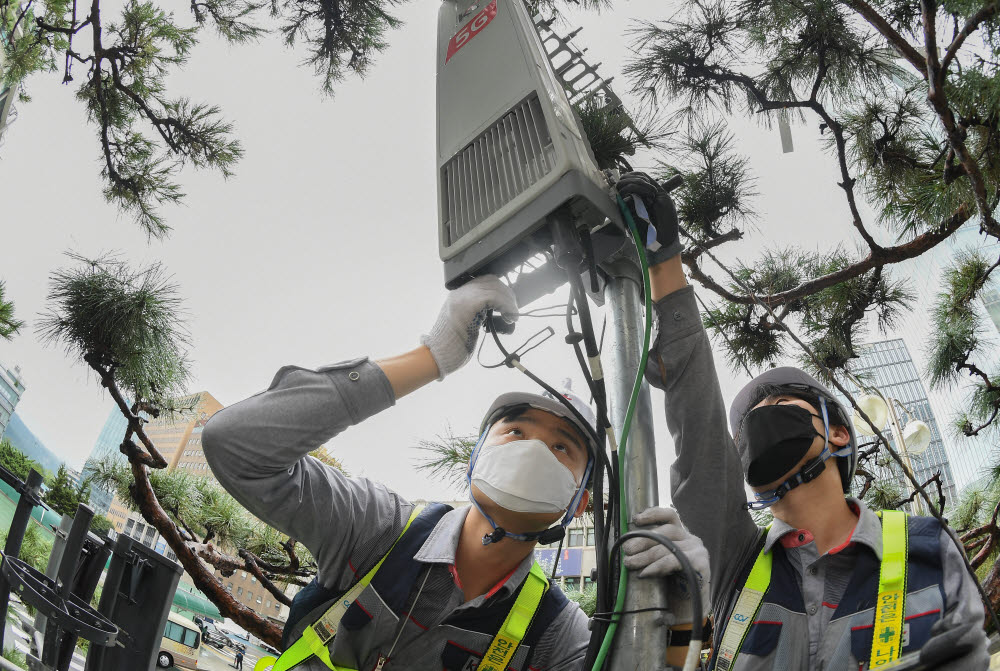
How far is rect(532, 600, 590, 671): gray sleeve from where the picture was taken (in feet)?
4.82

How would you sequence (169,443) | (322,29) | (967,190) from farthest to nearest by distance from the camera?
(169,443)
(322,29)
(967,190)

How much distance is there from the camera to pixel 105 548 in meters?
2.51

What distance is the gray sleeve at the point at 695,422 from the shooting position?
1358 millimetres

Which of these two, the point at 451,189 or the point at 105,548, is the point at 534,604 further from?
the point at 105,548

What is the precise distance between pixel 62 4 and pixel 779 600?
16.2ft

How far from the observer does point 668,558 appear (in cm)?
83

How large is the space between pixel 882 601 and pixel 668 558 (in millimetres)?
717

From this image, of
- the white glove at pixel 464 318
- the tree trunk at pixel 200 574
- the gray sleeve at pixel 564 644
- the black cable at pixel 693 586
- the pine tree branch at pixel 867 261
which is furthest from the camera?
the tree trunk at pixel 200 574

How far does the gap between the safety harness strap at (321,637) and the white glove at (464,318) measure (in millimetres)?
567

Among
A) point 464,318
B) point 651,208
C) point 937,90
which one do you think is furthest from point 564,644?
point 937,90

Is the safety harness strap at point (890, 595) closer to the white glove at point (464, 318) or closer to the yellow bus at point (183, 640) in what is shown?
the white glove at point (464, 318)

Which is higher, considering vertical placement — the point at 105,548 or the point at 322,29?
the point at 322,29

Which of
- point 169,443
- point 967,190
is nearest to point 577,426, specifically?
point 967,190

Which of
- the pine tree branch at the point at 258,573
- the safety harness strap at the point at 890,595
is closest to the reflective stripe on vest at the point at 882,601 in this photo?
the safety harness strap at the point at 890,595
